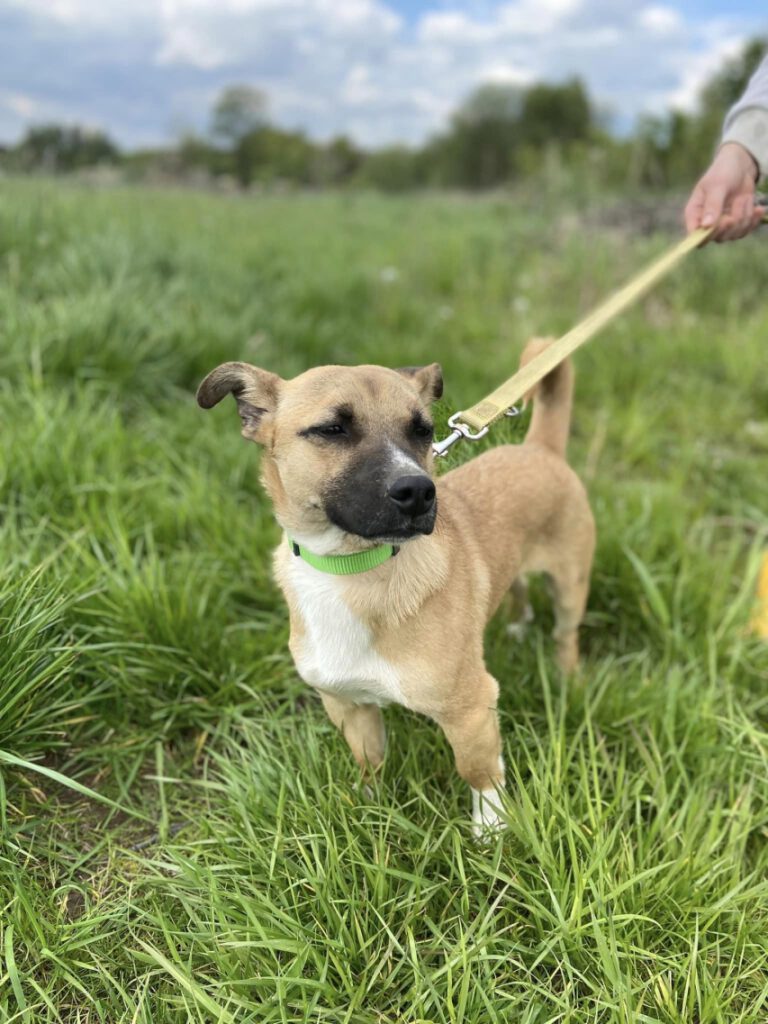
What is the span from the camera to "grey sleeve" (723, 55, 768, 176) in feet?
9.96

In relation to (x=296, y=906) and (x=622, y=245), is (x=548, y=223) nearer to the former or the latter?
(x=622, y=245)

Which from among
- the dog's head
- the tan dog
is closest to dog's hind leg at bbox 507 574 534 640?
the tan dog

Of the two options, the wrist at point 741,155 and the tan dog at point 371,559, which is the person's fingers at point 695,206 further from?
the tan dog at point 371,559

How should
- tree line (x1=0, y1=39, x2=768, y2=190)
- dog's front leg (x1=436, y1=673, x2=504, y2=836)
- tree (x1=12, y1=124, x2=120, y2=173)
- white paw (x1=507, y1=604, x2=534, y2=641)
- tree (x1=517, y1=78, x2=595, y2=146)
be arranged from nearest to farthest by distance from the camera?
dog's front leg (x1=436, y1=673, x2=504, y2=836), white paw (x1=507, y1=604, x2=534, y2=641), tree (x1=12, y1=124, x2=120, y2=173), tree line (x1=0, y1=39, x2=768, y2=190), tree (x1=517, y1=78, x2=595, y2=146)

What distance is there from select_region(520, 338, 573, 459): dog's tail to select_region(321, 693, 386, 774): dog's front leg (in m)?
1.39

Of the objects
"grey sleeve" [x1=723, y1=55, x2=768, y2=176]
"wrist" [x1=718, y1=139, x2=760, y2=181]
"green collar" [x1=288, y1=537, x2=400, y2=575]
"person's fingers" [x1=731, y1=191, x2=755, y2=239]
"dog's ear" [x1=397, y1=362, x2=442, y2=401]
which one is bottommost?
"green collar" [x1=288, y1=537, x2=400, y2=575]

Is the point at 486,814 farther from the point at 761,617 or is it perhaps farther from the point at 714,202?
the point at 714,202

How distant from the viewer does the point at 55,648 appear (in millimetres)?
2521

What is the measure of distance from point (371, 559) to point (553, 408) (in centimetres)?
133

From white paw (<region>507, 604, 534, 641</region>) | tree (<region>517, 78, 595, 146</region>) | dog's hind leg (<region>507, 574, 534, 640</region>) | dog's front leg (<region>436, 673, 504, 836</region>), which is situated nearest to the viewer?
dog's front leg (<region>436, 673, 504, 836</region>)

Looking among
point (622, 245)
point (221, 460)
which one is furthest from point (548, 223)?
point (221, 460)

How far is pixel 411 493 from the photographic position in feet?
5.84

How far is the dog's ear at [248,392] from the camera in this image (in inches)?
87.0

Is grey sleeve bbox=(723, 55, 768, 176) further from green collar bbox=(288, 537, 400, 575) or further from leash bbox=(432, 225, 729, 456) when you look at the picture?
green collar bbox=(288, 537, 400, 575)
